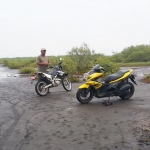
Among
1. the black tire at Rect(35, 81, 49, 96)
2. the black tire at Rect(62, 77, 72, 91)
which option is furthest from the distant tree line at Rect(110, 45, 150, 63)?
the black tire at Rect(35, 81, 49, 96)

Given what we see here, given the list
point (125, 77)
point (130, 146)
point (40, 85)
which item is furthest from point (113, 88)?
point (130, 146)

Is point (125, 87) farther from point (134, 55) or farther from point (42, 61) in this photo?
point (134, 55)

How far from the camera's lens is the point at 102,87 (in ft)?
27.0

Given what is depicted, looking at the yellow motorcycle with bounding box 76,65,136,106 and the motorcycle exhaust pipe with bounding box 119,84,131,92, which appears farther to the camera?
the motorcycle exhaust pipe with bounding box 119,84,131,92

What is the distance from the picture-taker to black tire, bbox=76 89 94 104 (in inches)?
315

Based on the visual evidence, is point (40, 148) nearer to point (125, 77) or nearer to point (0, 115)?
point (0, 115)

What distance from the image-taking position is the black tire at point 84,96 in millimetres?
8006

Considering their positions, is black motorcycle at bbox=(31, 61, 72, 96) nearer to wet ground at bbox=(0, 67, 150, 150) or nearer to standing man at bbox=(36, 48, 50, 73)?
standing man at bbox=(36, 48, 50, 73)

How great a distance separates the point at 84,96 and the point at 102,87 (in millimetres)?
639

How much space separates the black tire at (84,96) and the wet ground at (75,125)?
0.68 ft

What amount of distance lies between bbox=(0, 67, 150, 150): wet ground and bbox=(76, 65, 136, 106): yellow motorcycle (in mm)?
254

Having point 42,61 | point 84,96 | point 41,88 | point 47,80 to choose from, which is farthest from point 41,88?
point 84,96

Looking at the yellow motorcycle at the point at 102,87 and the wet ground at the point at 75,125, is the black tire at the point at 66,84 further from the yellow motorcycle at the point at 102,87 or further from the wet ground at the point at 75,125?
the yellow motorcycle at the point at 102,87

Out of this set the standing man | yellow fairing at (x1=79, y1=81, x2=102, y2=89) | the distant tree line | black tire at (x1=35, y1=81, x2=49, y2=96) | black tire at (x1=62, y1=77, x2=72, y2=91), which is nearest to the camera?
yellow fairing at (x1=79, y1=81, x2=102, y2=89)
